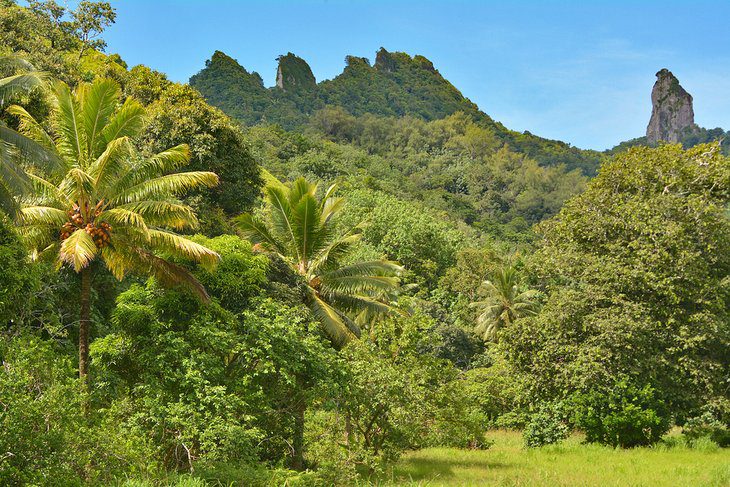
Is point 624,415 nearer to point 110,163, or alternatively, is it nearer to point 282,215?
point 282,215

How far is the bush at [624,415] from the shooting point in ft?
61.7

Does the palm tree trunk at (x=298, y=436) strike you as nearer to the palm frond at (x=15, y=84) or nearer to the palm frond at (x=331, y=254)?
the palm frond at (x=331, y=254)

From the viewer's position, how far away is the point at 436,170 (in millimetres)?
103938

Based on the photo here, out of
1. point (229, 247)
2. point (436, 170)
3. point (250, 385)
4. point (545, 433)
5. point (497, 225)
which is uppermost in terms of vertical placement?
point (436, 170)

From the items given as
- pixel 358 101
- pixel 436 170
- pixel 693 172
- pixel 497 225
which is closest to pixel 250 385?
pixel 693 172

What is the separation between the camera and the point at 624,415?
61.8 feet

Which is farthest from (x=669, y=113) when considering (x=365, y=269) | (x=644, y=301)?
(x=365, y=269)

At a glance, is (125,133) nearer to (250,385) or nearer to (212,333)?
(212,333)

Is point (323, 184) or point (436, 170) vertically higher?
point (436, 170)

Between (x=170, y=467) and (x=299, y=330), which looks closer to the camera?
(x=170, y=467)

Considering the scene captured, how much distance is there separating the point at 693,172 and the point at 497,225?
5917 cm

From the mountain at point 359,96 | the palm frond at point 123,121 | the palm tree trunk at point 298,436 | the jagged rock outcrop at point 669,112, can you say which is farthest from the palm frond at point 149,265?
the jagged rock outcrop at point 669,112

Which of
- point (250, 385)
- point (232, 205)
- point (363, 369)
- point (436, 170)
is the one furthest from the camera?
point (436, 170)

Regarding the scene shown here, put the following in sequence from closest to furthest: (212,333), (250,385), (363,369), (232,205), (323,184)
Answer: (212,333) → (250,385) → (363,369) → (232,205) → (323,184)
